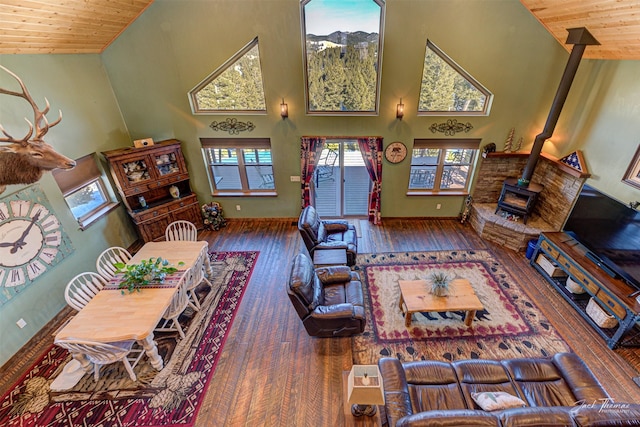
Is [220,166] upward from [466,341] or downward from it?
upward

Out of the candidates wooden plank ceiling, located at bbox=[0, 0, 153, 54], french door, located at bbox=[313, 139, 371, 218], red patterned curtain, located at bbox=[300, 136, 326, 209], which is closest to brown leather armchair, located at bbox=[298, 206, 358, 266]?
red patterned curtain, located at bbox=[300, 136, 326, 209]

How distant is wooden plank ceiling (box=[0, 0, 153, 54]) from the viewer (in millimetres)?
3238

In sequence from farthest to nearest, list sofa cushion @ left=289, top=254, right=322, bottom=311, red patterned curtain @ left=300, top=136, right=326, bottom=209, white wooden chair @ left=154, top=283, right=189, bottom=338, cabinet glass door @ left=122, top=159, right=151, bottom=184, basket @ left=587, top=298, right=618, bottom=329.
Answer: red patterned curtain @ left=300, top=136, right=326, bottom=209 < cabinet glass door @ left=122, top=159, right=151, bottom=184 < basket @ left=587, top=298, right=618, bottom=329 < white wooden chair @ left=154, top=283, right=189, bottom=338 < sofa cushion @ left=289, top=254, right=322, bottom=311

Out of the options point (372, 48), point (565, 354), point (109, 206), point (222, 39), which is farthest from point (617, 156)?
point (109, 206)

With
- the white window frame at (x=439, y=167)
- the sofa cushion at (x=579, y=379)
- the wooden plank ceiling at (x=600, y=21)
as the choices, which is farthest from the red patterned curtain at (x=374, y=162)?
the sofa cushion at (x=579, y=379)

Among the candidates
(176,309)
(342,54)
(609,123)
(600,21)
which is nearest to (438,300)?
(176,309)

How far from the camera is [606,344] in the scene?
3.66m

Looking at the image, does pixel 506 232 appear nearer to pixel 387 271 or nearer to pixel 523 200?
pixel 523 200

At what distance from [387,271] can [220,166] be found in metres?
4.41

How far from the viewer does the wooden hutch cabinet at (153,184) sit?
5195 millimetres

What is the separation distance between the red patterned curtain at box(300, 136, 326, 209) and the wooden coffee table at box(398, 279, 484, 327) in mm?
3230

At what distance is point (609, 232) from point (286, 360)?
16.5ft

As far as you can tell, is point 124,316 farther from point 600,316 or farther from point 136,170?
point 600,316

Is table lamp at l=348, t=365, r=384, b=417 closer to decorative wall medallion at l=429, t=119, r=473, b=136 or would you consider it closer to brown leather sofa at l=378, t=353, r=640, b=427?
brown leather sofa at l=378, t=353, r=640, b=427
